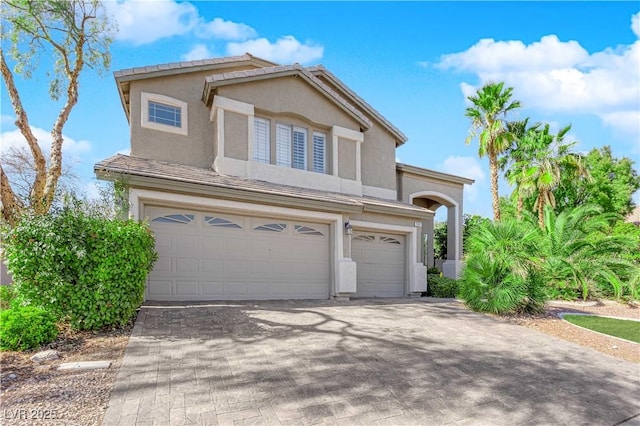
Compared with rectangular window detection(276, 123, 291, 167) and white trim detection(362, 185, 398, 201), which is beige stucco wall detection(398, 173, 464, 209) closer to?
white trim detection(362, 185, 398, 201)

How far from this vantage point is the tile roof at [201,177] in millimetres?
8414

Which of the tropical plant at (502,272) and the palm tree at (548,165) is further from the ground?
the palm tree at (548,165)

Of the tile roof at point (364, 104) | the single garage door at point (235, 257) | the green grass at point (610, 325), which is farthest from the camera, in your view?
the tile roof at point (364, 104)

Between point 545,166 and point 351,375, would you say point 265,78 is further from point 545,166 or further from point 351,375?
point 545,166

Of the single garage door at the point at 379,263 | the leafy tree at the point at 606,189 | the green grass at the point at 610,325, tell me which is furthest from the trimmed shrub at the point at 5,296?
the leafy tree at the point at 606,189

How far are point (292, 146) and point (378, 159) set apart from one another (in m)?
4.19

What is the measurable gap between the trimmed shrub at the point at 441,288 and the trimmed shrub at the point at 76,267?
1134 centimetres

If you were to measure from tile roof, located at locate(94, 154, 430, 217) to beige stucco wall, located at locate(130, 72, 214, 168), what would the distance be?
1.56ft

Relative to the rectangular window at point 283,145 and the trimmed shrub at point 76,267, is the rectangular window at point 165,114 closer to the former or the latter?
the rectangular window at point 283,145

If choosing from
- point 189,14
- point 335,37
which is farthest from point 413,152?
point 189,14

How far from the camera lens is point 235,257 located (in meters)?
9.80

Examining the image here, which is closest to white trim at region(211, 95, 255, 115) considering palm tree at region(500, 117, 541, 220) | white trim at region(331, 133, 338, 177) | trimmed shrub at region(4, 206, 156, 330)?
white trim at region(331, 133, 338, 177)

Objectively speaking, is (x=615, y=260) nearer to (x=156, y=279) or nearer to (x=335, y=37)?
(x=335, y=37)

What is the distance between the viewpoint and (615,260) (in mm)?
12266
